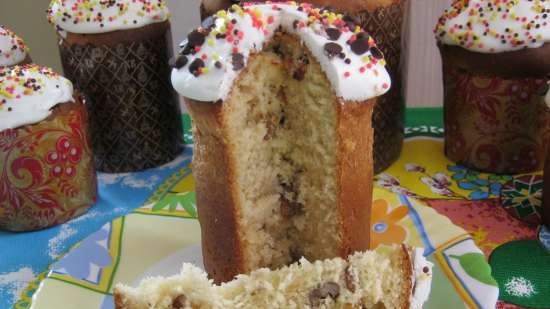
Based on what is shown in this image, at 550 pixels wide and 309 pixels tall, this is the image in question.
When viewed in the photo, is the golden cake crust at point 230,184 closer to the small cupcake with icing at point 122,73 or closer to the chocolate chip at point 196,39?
the chocolate chip at point 196,39

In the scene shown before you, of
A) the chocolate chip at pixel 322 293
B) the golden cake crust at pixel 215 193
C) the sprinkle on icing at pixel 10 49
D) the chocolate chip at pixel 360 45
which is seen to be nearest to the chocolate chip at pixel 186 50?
the golden cake crust at pixel 215 193

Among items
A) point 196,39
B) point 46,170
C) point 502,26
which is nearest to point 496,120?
point 502,26

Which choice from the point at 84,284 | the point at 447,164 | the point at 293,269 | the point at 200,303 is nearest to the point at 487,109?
the point at 447,164

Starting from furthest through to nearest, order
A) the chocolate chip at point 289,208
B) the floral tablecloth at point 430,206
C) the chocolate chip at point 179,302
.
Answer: the floral tablecloth at point 430,206, the chocolate chip at point 289,208, the chocolate chip at point 179,302

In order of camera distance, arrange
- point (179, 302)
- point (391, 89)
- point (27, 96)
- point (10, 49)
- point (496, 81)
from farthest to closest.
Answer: point (10, 49), point (391, 89), point (496, 81), point (27, 96), point (179, 302)

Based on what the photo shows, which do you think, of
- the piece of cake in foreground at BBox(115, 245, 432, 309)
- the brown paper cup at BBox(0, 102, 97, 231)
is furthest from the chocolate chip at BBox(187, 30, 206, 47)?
the brown paper cup at BBox(0, 102, 97, 231)

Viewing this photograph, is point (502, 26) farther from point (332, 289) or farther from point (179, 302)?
point (179, 302)
